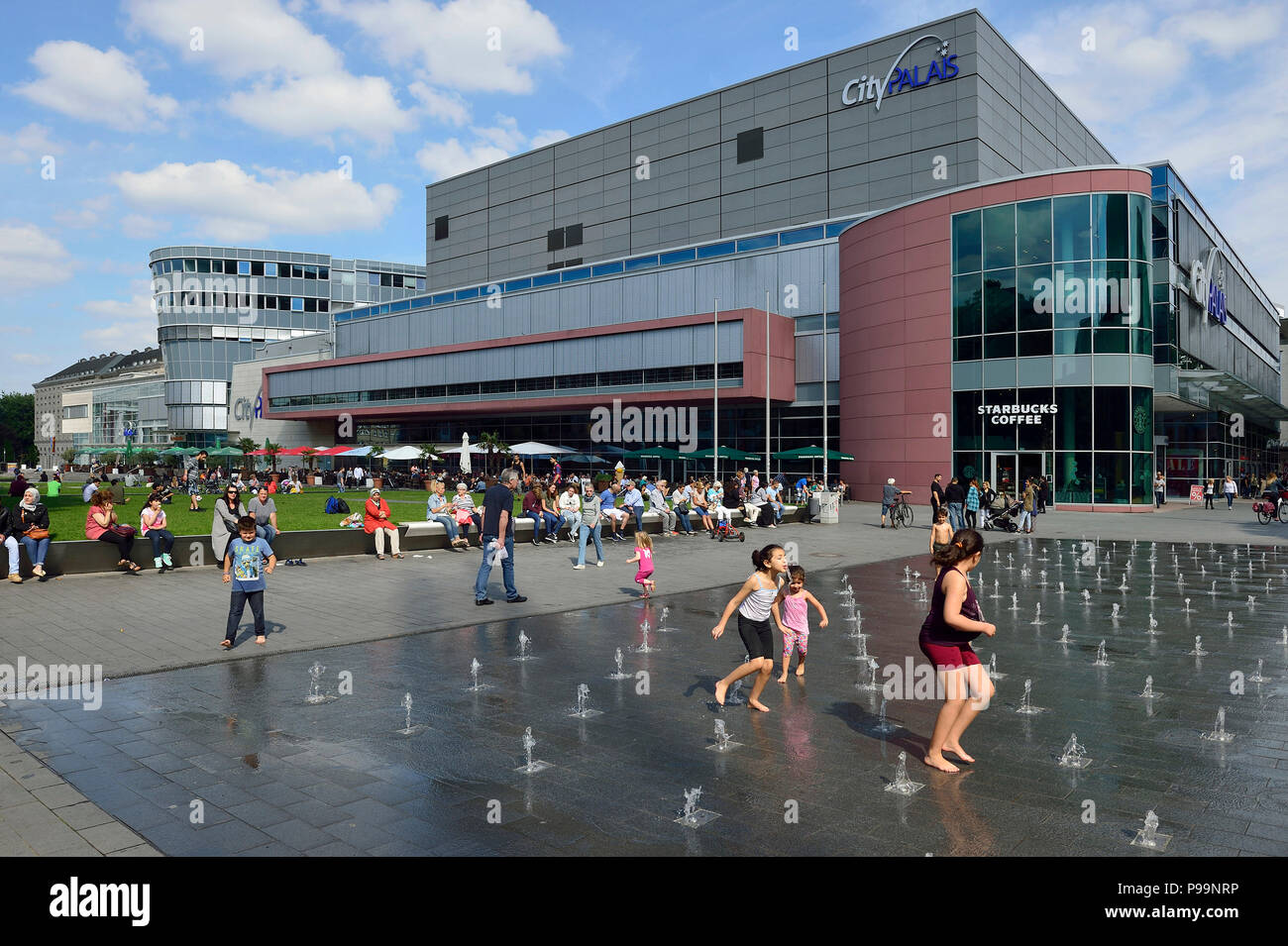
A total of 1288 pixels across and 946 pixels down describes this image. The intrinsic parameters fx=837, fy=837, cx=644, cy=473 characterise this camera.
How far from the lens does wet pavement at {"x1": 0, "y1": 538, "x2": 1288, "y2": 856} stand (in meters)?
4.99

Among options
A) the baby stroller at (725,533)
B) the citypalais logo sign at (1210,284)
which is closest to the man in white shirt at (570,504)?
the baby stroller at (725,533)

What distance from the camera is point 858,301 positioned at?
148ft

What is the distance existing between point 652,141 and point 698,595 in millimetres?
63253

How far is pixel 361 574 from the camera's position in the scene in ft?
54.4

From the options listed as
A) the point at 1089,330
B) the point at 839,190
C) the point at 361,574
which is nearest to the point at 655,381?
the point at 839,190

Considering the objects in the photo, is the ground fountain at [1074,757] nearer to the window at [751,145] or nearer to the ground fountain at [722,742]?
the ground fountain at [722,742]

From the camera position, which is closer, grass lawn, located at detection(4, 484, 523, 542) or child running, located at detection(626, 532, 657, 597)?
child running, located at detection(626, 532, 657, 597)

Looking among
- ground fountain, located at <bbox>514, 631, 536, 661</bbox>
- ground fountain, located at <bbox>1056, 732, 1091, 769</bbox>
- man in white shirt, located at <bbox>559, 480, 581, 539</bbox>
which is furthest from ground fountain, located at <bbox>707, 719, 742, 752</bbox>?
man in white shirt, located at <bbox>559, 480, 581, 539</bbox>

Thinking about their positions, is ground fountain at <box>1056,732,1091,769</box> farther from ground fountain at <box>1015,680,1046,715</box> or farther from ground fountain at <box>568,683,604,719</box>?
ground fountain at <box>568,683,604,719</box>

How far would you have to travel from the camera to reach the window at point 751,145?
63.5 metres

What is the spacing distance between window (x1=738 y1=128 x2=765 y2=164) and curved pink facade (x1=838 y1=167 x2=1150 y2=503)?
21328 mm

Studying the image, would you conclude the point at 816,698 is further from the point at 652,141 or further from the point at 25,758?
the point at 652,141

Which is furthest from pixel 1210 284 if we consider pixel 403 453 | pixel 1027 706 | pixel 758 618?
pixel 758 618

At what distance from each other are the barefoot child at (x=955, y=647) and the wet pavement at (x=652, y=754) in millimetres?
301
